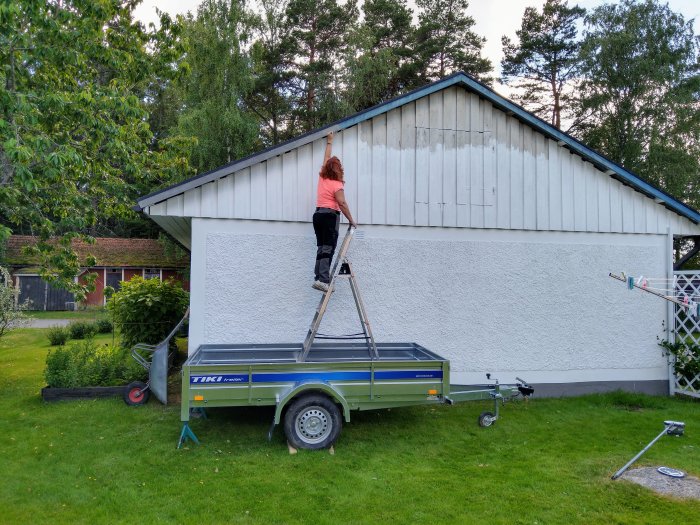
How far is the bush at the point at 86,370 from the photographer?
8.49m

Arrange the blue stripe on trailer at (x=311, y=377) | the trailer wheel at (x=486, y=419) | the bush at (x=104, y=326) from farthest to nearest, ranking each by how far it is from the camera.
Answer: the bush at (x=104, y=326) → the trailer wheel at (x=486, y=419) → the blue stripe on trailer at (x=311, y=377)

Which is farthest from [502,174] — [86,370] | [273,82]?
[273,82]

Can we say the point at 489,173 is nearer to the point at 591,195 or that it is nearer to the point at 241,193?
the point at 591,195

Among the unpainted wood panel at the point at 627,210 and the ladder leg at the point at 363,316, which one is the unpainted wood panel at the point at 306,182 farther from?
the unpainted wood panel at the point at 627,210

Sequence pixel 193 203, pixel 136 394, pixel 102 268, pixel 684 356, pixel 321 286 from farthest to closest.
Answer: pixel 102 268, pixel 684 356, pixel 136 394, pixel 193 203, pixel 321 286

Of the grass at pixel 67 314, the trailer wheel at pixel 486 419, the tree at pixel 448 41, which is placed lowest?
the grass at pixel 67 314

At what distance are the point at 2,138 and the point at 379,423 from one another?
283 inches

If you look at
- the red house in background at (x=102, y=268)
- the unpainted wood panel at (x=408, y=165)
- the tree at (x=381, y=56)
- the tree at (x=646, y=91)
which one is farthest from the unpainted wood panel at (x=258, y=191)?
the red house in background at (x=102, y=268)

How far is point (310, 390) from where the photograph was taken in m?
5.98

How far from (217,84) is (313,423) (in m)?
18.9

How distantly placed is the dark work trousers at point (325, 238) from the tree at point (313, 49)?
19705 millimetres

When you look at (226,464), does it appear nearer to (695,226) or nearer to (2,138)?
(2,138)

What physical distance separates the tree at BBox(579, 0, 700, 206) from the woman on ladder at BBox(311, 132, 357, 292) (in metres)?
19.4

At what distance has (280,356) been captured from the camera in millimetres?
7121
